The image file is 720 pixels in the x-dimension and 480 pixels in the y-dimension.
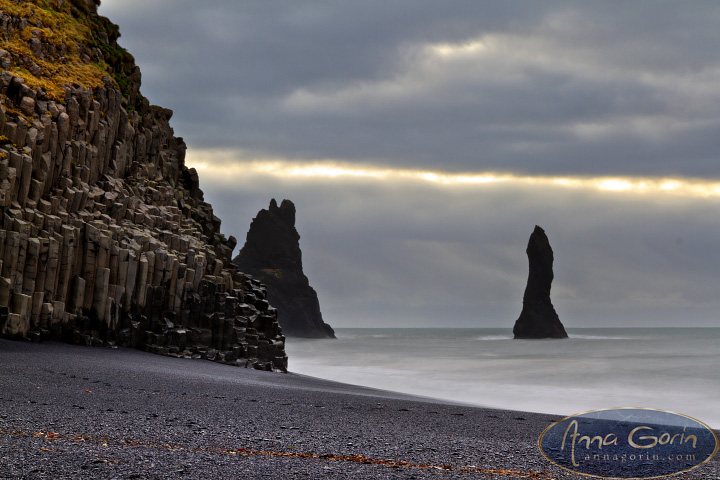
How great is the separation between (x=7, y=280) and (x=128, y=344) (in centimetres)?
551

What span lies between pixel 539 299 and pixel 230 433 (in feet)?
424

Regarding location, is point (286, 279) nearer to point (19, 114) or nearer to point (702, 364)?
point (702, 364)

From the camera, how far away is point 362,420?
1270cm

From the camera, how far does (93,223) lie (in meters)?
25.4

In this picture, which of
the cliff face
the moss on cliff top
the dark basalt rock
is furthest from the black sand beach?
the dark basalt rock

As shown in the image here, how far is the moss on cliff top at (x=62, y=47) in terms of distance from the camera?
2659 cm

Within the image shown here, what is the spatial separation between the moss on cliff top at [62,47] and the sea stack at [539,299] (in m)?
110
